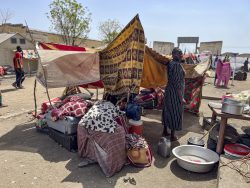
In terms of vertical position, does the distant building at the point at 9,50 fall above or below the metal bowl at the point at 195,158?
above

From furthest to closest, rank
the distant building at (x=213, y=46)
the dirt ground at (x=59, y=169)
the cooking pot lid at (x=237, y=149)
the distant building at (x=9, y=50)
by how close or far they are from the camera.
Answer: the distant building at (x=213, y=46) → the distant building at (x=9, y=50) → the cooking pot lid at (x=237, y=149) → the dirt ground at (x=59, y=169)

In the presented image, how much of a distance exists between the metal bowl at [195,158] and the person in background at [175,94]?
0.73 meters

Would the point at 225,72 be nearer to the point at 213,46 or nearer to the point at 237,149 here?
the point at 237,149

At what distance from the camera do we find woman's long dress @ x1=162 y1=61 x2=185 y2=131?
15.2 ft

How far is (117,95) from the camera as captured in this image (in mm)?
5148

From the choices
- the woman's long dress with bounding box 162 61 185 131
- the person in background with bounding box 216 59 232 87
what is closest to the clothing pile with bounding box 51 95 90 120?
the woman's long dress with bounding box 162 61 185 131

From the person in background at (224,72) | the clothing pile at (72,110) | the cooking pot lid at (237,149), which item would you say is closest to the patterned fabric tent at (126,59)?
the clothing pile at (72,110)

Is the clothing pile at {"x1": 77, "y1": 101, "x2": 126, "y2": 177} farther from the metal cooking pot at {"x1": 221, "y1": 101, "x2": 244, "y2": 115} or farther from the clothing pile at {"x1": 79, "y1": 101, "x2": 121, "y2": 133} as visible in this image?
the metal cooking pot at {"x1": 221, "y1": 101, "x2": 244, "y2": 115}

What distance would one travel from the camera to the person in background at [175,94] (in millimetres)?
4637

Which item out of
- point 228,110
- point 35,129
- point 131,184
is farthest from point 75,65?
point 228,110

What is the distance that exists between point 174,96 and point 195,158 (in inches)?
51.2

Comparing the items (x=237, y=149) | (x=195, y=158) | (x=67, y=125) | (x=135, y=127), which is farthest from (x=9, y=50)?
(x=237, y=149)

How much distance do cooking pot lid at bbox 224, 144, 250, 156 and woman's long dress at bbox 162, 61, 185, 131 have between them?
112 centimetres

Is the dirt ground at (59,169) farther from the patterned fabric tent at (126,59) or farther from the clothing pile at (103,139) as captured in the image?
the patterned fabric tent at (126,59)
